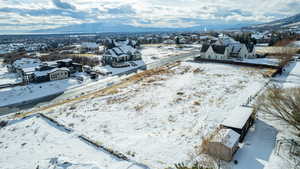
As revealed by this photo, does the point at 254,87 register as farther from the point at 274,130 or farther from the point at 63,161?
the point at 63,161

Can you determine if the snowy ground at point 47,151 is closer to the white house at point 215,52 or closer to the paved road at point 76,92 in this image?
the paved road at point 76,92

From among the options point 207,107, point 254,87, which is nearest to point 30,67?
point 207,107

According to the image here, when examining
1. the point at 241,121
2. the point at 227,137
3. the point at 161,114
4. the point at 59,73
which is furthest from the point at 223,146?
the point at 59,73

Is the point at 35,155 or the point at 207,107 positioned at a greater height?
the point at 207,107

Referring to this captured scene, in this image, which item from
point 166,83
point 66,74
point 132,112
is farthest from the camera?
point 66,74

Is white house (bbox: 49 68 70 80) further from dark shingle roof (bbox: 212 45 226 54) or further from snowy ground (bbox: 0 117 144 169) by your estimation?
dark shingle roof (bbox: 212 45 226 54)

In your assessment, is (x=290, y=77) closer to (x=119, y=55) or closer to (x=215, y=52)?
(x=215, y=52)
